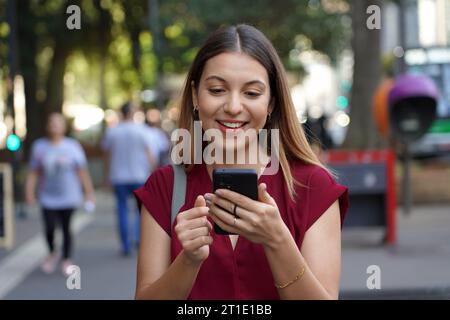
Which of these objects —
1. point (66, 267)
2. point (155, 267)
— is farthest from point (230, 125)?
point (66, 267)

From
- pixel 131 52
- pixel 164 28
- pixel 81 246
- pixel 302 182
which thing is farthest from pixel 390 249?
pixel 131 52

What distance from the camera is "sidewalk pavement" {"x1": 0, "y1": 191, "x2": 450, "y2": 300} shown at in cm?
816

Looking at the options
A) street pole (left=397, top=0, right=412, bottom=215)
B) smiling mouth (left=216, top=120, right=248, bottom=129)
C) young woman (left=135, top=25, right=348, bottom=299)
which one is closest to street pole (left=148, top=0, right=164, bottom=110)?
street pole (left=397, top=0, right=412, bottom=215)

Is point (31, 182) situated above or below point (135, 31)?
below

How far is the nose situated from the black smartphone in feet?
0.69

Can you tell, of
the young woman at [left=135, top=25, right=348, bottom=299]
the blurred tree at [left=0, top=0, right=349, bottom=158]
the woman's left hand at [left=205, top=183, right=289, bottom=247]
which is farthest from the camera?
the blurred tree at [left=0, top=0, right=349, bottom=158]

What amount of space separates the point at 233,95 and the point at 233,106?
0.04m

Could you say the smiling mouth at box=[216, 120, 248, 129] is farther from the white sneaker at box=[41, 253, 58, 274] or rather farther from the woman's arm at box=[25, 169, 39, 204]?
the white sneaker at box=[41, 253, 58, 274]

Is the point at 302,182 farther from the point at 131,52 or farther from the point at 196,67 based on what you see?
the point at 131,52

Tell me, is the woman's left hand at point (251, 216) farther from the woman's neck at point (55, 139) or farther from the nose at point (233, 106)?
the woman's neck at point (55, 139)

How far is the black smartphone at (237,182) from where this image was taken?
1896mm

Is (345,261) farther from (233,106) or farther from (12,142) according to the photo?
(233,106)

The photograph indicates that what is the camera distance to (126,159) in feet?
34.9

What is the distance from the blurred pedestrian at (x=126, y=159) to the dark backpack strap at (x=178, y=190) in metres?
8.35
